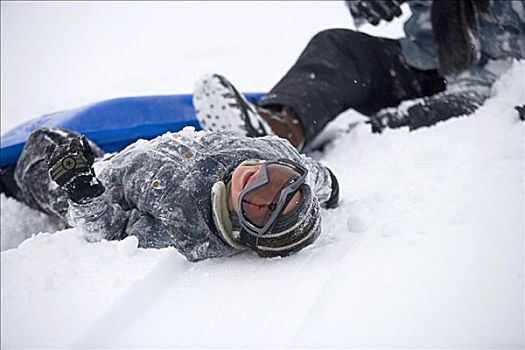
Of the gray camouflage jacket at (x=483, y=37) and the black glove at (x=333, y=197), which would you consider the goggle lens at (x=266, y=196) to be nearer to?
the black glove at (x=333, y=197)

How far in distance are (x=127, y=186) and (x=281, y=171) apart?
31 centimetres

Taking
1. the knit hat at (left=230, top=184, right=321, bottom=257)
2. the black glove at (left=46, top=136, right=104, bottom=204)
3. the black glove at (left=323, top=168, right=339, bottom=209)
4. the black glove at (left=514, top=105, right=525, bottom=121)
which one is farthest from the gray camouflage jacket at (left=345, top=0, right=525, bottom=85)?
the black glove at (left=46, top=136, right=104, bottom=204)

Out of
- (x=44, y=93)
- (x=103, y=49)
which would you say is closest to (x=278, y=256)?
(x=44, y=93)

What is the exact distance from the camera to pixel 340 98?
136cm

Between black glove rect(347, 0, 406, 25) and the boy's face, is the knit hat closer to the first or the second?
the boy's face

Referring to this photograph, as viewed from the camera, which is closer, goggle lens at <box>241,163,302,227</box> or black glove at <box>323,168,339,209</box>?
goggle lens at <box>241,163,302,227</box>

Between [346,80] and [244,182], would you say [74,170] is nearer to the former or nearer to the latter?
[244,182]

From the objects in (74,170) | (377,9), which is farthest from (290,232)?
(377,9)

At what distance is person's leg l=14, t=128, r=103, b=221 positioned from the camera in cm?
109

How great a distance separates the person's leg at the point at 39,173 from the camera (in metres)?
1.09

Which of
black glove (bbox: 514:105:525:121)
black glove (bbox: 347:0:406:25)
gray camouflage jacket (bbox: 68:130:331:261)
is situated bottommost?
black glove (bbox: 514:105:525:121)

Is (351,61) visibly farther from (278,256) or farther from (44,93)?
(44,93)

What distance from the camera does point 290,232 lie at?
67 centimetres

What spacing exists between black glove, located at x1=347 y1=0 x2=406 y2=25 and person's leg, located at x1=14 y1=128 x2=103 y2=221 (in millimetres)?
877
